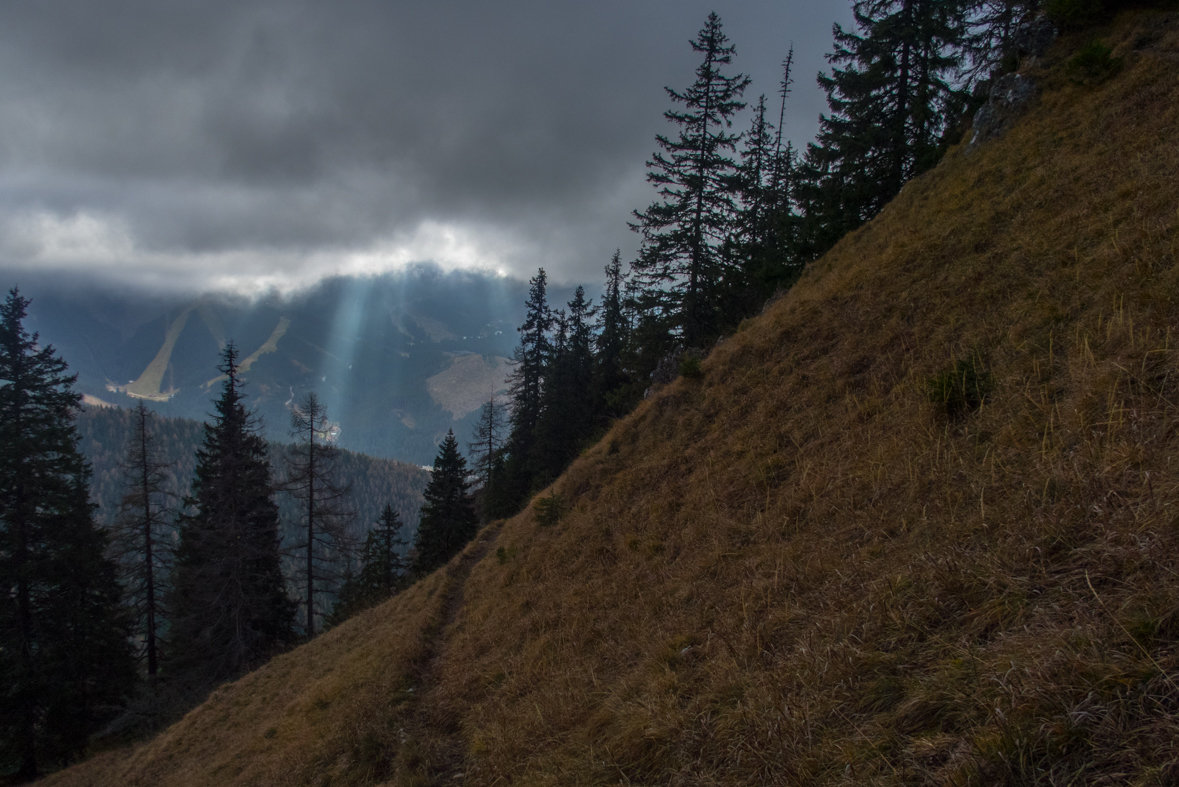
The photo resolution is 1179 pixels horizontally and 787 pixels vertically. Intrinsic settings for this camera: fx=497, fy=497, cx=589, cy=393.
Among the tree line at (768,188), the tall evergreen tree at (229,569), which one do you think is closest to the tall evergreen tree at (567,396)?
the tree line at (768,188)

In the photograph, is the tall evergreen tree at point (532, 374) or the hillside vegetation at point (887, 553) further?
the tall evergreen tree at point (532, 374)

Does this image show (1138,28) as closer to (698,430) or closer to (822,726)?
(698,430)

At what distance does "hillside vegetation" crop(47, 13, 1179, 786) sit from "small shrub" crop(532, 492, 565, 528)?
0.12m

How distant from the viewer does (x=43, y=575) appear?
802 inches

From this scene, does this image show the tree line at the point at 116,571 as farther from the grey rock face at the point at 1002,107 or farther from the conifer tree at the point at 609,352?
the grey rock face at the point at 1002,107

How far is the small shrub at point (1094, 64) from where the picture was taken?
10.3 m

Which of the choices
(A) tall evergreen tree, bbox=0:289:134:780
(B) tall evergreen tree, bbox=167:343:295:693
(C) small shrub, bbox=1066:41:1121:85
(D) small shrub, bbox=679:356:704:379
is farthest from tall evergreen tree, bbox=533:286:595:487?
(C) small shrub, bbox=1066:41:1121:85

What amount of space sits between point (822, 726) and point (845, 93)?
20919mm

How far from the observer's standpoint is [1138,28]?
Answer: 10625 millimetres

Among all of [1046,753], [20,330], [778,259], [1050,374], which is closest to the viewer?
[1046,753]

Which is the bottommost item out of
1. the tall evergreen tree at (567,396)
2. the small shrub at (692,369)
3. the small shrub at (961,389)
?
the small shrub at (961,389)

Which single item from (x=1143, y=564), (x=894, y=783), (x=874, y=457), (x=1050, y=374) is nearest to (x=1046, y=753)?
(x=894, y=783)

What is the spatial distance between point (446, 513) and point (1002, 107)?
3397 centimetres

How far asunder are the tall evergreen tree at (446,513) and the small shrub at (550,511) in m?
23.2
